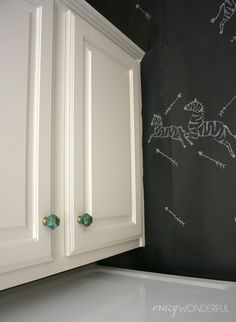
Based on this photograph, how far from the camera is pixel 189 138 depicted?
1144 mm

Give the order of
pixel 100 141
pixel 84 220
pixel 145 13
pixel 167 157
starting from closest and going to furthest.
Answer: pixel 84 220
pixel 100 141
pixel 167 157
pixel 145 13

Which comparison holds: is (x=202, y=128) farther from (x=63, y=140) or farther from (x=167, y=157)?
(x=63, y=140)

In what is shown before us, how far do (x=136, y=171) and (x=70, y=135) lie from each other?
383 millimetres

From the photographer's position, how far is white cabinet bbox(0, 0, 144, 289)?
0.68 m

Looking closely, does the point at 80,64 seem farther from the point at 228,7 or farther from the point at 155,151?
the point at 228,7

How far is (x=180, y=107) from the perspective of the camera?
46.2 inches

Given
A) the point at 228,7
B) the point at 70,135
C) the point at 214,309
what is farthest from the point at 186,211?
the point at 228,7

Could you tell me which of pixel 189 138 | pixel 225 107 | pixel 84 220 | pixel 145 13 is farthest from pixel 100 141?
pixel 145 13

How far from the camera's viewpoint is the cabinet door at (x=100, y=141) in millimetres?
853

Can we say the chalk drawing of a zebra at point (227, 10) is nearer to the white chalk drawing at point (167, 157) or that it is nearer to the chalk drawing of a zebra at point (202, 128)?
the chalk drawing of a zebra at point (202, 128)

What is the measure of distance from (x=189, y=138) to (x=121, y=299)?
2.03ft

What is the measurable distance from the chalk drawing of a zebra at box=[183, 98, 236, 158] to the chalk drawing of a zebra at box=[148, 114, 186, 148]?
0.09ft

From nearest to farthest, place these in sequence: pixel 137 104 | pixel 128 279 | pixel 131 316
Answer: pixel 131 316, pixel 128 279, pixel 137 104

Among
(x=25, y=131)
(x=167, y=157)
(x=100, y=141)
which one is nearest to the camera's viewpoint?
(x=25, y=131)
